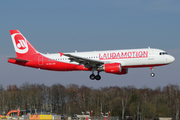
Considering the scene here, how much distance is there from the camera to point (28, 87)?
120250mm

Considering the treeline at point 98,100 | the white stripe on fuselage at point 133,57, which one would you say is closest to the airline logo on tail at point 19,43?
the white stripe on fuselage at point 133,57

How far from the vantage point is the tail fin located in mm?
52406

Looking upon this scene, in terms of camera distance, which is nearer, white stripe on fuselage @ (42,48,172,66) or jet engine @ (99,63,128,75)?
white stripe on fuselage @ (42,48,172,66)

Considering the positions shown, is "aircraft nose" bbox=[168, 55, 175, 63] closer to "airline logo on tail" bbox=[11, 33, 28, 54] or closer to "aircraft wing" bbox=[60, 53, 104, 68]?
"aircraft wing" bbox=[60, 53, 104, 68]

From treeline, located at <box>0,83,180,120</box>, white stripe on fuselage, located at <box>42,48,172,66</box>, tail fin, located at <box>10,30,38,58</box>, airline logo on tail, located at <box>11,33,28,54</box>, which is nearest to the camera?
white stripe on fuselage, located at <box>42,48,172,66</box>

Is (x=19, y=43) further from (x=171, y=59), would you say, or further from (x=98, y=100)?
(x=98, y=100)

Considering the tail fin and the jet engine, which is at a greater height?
the tail fin

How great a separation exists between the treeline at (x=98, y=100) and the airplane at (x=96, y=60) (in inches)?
1520

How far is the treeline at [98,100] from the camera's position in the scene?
3332 inches

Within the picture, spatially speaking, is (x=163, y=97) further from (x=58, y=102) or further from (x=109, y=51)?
(x=109, y=51)

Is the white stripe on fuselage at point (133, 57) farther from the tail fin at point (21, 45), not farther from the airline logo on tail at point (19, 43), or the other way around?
the airline logo on tail at point (19, 43)

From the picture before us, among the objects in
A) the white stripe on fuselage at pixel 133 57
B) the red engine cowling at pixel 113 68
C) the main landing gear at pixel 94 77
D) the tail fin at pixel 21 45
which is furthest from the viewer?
the tail fin at pixel 21 45

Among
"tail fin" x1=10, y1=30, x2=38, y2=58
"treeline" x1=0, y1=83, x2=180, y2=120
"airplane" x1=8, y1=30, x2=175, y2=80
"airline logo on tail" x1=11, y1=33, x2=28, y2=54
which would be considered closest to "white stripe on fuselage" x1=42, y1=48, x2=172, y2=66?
"airplane" x1=8, y1=30, x2=175, y2=80

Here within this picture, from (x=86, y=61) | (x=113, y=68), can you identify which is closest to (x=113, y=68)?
(x=113, y=68)
